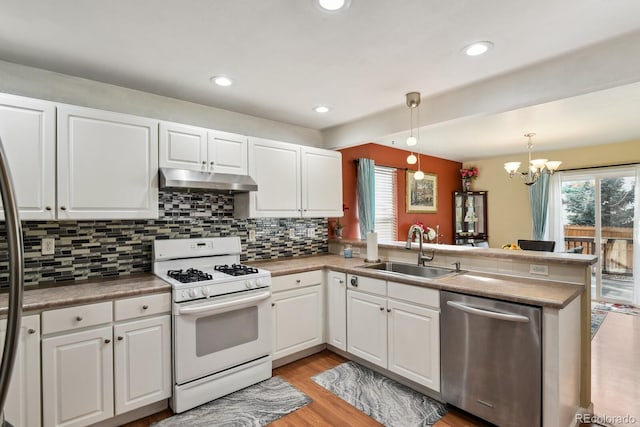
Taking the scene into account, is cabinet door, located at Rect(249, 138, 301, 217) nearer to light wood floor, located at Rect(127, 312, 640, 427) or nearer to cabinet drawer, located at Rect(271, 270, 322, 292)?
cabinet drawer, located at Rect(271, 270, 322, 292)

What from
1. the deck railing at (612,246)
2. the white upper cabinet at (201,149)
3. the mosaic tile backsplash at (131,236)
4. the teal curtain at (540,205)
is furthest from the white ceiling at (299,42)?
the deck railing at (612,246)

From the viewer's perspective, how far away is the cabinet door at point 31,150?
1987mm

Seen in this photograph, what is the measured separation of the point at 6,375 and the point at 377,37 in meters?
2.14

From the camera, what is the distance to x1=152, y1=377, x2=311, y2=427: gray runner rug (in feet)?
7.15

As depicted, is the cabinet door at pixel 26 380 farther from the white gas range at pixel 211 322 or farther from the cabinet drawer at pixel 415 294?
the cabinet drawer at pixel 415 294

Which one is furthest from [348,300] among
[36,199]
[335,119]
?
[36,199]

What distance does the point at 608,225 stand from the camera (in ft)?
16.5

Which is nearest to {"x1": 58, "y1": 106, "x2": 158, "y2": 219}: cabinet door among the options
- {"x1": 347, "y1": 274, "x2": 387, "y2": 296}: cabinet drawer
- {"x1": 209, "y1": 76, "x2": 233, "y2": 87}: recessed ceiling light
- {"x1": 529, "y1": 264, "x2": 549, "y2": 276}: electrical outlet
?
{"x1": 209, "y1": 76, "x2": 233, "y2": 87}: recessed ceiling light

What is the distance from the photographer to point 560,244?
550 centimetres

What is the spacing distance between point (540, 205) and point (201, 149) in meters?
5.48

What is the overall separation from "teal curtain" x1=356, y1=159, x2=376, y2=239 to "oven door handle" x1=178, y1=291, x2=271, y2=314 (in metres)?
1.91

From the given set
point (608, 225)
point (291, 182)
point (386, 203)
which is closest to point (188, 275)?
point (291, 182)

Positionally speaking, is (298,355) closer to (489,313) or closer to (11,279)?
(489,313)

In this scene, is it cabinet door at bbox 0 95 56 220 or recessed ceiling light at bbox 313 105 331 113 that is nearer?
cabinet door at bbox 0 95 56 220
